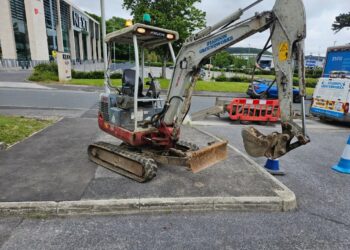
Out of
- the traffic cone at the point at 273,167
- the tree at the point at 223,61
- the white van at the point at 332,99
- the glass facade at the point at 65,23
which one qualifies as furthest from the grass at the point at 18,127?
the tree at the point at 223,61

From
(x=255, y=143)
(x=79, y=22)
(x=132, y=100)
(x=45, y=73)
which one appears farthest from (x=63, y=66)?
(x=79, y=22)

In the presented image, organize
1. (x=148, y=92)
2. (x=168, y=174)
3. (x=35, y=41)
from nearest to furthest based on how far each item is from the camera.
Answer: (x=168, y=174) → (x=148, y=92) → (x=35, y=41)

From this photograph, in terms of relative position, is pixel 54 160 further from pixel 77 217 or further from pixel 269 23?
pixel 269 23

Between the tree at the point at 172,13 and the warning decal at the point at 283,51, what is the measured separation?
17.9 meters

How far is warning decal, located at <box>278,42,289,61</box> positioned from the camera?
3.43 meters

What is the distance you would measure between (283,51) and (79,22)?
59418mm

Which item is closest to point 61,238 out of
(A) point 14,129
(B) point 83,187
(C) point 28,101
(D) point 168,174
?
(B) point 83,187

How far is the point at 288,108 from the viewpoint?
12.0 ft

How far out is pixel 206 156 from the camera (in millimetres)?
4266

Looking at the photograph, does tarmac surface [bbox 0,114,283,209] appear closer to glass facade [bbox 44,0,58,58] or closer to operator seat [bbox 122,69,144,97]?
operator seat [bbox 122,69,144,97]

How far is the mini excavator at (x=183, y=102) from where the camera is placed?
3.44 metres

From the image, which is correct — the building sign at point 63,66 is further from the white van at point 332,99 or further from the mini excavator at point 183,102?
the white van at point 332,99

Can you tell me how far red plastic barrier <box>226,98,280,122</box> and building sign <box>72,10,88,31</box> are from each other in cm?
5029

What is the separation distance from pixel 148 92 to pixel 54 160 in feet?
7.99
